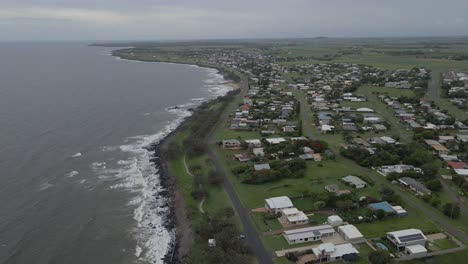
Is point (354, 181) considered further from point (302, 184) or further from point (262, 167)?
point (262, 167)

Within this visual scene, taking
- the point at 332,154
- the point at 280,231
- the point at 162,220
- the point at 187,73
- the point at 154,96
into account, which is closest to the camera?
the point at 280,231

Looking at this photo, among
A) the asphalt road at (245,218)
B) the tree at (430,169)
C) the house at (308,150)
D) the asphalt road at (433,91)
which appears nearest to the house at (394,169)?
the tree at (430,169)

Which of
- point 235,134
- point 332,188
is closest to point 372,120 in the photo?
point 235,134

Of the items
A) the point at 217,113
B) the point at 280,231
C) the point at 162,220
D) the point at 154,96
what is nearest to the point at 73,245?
the point at 162,220

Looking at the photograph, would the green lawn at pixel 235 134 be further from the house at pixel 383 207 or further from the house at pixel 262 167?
the house at pixel 383 207

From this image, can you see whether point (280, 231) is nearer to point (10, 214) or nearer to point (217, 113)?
point (10, 214)

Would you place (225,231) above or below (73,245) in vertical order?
above

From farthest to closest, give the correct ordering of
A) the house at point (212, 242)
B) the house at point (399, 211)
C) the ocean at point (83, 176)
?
the house at point (399, 211)
the ocean at point (83, 176)
the house at point (212, 242)
